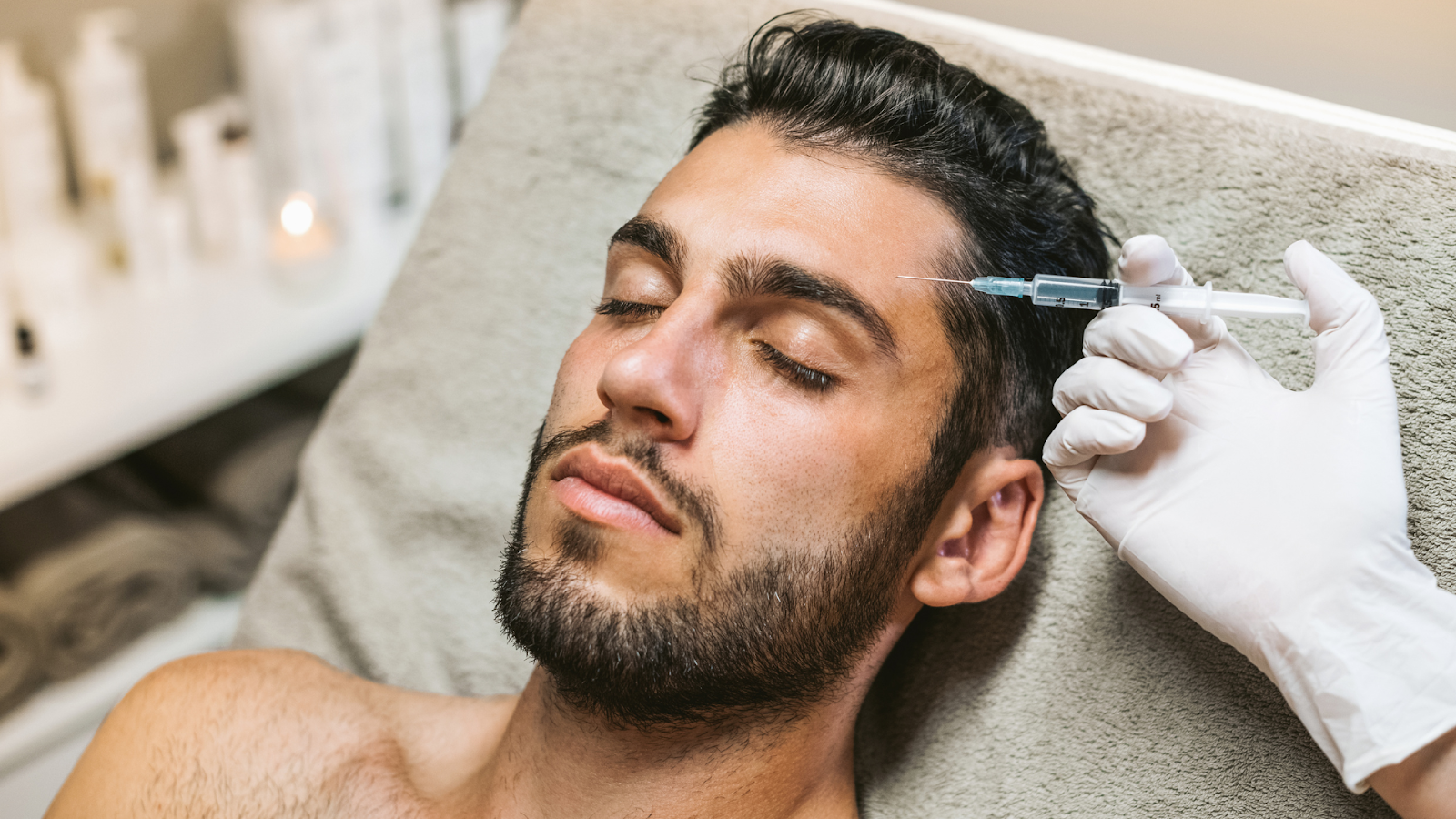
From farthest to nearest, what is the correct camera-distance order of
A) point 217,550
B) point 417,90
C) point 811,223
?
point 417,90, point 217,550, point 811,223

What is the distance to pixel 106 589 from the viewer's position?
5.63 feet

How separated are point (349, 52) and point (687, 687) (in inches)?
58.7

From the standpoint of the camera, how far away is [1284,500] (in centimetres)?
90

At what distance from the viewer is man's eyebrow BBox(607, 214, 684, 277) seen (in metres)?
0.99

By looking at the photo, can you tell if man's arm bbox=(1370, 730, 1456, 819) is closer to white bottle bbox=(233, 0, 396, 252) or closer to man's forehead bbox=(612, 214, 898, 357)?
man's forehead bbox=(612, 214, 898, 357)

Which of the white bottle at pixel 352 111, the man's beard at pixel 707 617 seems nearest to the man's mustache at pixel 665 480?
the man's beard at pixel 707 617

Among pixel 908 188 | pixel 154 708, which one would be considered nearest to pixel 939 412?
pixel 908 188

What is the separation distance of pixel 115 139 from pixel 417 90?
54 centimetres

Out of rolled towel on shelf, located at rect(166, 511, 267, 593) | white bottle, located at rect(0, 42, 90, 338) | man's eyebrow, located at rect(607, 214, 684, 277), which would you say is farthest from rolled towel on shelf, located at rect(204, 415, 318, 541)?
man's eyebrow, located at rect(607, 214, 684, 277)

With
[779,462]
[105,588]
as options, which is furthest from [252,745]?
[105,588]

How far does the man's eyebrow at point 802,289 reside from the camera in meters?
0.93

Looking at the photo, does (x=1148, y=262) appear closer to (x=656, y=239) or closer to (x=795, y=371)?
(x=795, y=371)

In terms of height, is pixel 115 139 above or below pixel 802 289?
below

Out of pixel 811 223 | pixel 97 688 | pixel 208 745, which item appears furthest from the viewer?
pixel 97 688
